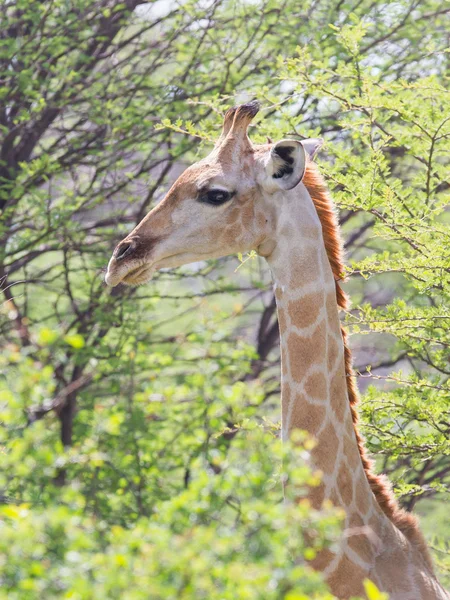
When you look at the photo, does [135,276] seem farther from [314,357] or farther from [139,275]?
[314,357]

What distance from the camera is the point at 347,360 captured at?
456 cm

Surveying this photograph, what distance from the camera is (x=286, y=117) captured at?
6.30m

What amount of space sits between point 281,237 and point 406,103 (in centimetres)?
191

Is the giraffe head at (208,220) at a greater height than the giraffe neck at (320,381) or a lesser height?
greater

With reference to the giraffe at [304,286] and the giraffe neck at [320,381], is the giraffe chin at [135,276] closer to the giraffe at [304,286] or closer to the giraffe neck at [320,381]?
the giraffe at [304,286]

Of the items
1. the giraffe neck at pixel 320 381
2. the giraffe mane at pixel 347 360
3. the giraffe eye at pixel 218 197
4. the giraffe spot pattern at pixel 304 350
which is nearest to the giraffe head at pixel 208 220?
the giraffe eye at pixel 218 197

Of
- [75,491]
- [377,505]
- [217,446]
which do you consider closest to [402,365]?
[217,446]

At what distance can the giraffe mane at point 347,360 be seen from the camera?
4.47m

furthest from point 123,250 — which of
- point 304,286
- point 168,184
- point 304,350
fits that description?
point 168,184

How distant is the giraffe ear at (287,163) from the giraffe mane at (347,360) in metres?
0.26

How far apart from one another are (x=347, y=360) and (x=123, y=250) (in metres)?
1.24

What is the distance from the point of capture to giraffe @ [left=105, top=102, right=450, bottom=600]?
4.07 meters

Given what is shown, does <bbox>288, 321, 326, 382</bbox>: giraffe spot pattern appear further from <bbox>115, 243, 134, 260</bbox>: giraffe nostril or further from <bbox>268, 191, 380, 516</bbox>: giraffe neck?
<bbox>115, 243, 134, 260</bbox>: giraffe nostril

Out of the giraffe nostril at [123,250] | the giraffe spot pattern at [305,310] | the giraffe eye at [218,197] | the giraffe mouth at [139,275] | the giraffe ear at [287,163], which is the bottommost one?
the giraffe spot pattern at [305,310]
